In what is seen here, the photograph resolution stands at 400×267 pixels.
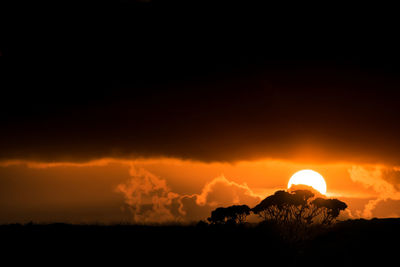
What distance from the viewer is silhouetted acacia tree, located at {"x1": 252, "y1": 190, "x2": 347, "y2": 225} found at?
3022 inches

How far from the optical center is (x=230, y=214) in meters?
87.4

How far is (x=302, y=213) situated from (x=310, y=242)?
4.73 meters

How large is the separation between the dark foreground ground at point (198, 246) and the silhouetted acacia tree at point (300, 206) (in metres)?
3.36

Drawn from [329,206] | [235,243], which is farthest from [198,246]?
[329,206]

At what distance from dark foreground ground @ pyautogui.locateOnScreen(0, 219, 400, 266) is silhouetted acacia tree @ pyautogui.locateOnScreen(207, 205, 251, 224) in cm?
226

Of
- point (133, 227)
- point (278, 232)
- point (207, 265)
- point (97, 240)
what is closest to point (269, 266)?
point (207, 265)

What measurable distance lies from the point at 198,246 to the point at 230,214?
11.5 meters

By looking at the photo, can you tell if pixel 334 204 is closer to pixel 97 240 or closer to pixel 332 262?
pixel 332 262

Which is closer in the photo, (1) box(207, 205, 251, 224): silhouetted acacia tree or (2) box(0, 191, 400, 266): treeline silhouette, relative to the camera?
(2) box(0, 191, 400, 266): treeline silhouette

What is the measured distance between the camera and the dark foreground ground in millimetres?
68000

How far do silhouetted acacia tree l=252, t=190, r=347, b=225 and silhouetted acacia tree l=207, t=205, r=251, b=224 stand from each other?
26.2 ft

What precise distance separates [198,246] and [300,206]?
676 inches

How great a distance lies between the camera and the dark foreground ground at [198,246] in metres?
68.0

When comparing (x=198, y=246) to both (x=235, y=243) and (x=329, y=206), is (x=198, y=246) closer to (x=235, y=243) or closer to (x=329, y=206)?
(x=235, y=243)
